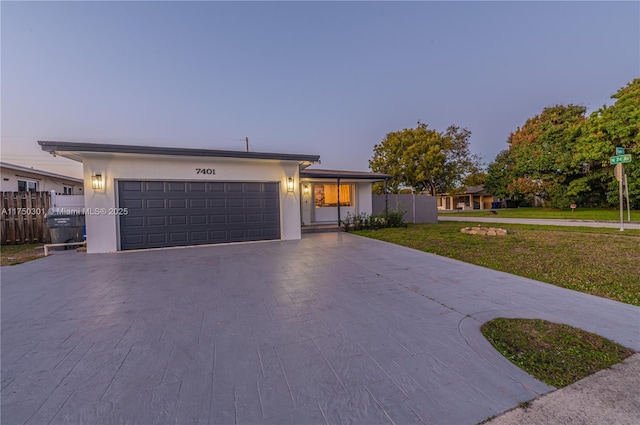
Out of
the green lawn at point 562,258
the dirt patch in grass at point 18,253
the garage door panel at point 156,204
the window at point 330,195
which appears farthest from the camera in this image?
the window at point 330,195

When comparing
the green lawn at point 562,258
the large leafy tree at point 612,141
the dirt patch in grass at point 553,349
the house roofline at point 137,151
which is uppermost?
the large leafy tree at point 612,141

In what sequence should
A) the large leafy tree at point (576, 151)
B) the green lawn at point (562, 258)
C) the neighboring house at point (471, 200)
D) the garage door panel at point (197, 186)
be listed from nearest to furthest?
the green lawn at point (562, 258) → the garage door panel at point (197, 186) → the large leafy tree at point (576, 151) → the neighboring house at point (471, 200)

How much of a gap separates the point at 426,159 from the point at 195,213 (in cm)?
1797

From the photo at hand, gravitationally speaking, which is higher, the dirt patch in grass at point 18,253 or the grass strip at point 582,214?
the grass strip at point 582,214

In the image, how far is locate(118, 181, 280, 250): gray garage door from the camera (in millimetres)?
7555

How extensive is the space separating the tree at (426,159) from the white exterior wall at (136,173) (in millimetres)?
15024

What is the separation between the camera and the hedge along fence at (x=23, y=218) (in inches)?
336

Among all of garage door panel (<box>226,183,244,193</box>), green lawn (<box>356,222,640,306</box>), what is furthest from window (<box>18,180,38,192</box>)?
green lawn (<box>356,222,640,306</box>)

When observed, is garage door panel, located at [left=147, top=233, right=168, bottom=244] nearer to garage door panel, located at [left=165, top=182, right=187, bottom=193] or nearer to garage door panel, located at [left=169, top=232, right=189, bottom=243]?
garage door panel, located at [left=169, top=232, right=189, bottom=243]

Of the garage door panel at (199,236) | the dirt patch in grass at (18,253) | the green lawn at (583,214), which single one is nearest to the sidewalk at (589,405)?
the garage door panel at (199,236)

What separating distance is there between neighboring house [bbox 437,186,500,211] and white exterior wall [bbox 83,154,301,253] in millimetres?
31017

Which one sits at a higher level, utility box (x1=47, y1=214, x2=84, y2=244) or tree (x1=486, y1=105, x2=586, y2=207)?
tree (x1=486, y1=105, x2=586, y2=207)

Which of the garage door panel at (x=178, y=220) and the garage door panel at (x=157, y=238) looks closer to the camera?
the garage door panel at (x=157, y=238)

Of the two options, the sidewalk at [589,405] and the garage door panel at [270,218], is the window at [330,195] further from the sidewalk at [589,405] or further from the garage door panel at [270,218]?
the sidewalk at [589,405]
